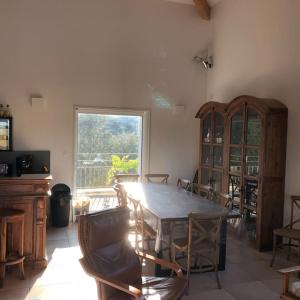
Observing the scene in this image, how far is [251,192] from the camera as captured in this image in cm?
→ 498

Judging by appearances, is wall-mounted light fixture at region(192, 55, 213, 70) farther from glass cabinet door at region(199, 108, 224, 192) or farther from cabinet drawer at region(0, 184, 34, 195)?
cabinet drawer at region(0, 184, 34, 195)

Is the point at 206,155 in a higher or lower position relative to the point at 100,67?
lower

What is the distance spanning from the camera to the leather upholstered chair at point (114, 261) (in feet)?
8.29

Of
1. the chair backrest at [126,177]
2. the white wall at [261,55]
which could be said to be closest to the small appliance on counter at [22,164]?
the chair backrest at [126,177]

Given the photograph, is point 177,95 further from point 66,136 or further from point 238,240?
point 238,240

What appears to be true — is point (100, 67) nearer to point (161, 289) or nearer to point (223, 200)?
point (223, 200)

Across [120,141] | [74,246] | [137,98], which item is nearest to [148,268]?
[74,246]

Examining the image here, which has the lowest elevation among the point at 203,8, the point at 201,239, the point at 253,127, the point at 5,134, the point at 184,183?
the point at 201,239

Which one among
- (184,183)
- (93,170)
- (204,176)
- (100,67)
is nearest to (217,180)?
(204,176)

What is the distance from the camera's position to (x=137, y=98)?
21.3 feet

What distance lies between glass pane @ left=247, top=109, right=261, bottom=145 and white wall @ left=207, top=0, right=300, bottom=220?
43 centimetres

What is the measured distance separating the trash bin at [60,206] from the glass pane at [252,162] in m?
3.02

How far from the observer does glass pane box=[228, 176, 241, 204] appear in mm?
5270

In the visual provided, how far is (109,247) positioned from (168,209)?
48.9 inches
